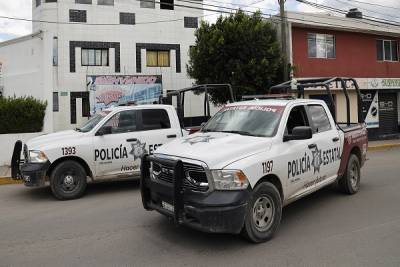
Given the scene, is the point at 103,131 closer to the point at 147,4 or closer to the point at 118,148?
the point at 118,148

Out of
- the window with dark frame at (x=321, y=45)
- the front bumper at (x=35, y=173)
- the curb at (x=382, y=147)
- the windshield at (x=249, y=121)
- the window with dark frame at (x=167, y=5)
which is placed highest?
the window with dark frame at (x=167, y=5)

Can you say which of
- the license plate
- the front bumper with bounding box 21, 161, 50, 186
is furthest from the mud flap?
the license plate

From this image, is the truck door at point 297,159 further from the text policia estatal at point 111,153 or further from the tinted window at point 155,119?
the text policia estatal at point 111,153

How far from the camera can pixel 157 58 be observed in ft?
88.4

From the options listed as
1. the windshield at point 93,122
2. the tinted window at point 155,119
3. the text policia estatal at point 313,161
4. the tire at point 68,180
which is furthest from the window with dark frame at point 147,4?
the text policia estatal at point 313,161

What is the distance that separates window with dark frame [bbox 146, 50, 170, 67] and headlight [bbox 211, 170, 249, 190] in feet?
72.5

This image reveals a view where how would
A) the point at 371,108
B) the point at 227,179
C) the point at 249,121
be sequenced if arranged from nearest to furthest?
the point at 227,179 → the point at 249,121 → the point at 371,108

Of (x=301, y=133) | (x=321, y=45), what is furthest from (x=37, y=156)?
(x=321, y=45)

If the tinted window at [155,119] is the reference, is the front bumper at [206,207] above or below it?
below

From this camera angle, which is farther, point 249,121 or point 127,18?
point 127,18

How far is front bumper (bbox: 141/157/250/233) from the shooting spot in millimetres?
5129

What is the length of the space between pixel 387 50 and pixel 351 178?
17.8 meters

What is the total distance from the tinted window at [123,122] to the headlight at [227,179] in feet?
15.0

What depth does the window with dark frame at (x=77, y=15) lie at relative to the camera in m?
25.2
